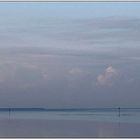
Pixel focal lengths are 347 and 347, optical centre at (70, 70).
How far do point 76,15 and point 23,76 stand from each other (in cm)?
57

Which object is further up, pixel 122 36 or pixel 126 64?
pixel 122 36

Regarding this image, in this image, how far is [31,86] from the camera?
7.72 ft

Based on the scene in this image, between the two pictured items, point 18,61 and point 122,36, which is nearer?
point 122,36

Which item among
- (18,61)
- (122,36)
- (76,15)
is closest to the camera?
(76,15)

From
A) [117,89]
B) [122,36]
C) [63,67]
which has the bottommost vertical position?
[117,89]

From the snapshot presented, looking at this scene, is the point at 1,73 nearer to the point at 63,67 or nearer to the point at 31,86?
the point at 31,86

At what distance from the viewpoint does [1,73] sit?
2324mm

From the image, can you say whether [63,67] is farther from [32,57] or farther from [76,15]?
[76,15]

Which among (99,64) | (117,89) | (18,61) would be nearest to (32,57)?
(18,61)

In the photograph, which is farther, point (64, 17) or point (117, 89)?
point (117, 89)

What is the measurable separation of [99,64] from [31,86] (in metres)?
0.48

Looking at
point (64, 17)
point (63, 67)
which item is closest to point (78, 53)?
point (63, 67)

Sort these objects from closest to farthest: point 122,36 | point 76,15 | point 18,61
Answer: point 76,15, point 122,36, point 18,61

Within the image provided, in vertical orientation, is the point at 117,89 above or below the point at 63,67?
below
